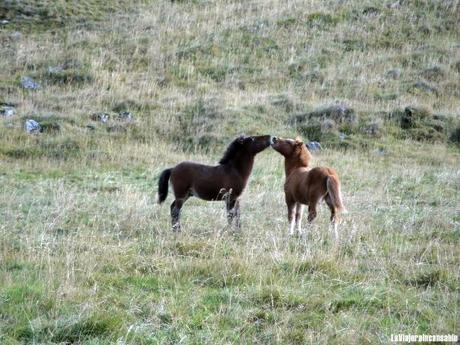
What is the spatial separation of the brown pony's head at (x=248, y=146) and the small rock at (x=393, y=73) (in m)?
14.2

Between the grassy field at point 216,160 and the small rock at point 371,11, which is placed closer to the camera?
the grassy field at point 216,160

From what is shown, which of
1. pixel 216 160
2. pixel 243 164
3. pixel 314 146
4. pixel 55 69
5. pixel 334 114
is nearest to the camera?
pixel 243 164

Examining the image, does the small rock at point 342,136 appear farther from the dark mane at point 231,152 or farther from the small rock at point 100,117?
the dark mane at point 231,152

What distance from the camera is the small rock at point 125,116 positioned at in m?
18.5

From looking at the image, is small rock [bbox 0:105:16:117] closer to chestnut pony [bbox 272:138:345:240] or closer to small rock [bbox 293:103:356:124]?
small rock [bbox 293:103:356:124]

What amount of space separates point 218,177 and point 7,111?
441 inches

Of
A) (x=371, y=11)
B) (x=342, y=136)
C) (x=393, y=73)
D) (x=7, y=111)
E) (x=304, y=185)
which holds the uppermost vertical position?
(x=371, y=11)

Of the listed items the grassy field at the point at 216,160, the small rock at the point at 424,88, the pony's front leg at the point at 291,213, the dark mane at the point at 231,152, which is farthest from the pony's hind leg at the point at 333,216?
the small rock at the point at 424,88

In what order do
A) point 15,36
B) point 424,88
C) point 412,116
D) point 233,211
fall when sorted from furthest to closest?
point 15,36, point 424,88, point 412,116, point 233,211

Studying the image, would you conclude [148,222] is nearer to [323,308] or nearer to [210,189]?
[210,189]

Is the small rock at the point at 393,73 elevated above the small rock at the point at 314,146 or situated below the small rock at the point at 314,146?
above

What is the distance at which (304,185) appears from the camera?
896 cm

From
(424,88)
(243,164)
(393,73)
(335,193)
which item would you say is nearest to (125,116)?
(243,164)

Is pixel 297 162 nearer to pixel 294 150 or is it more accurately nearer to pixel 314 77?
pixel 294 150
